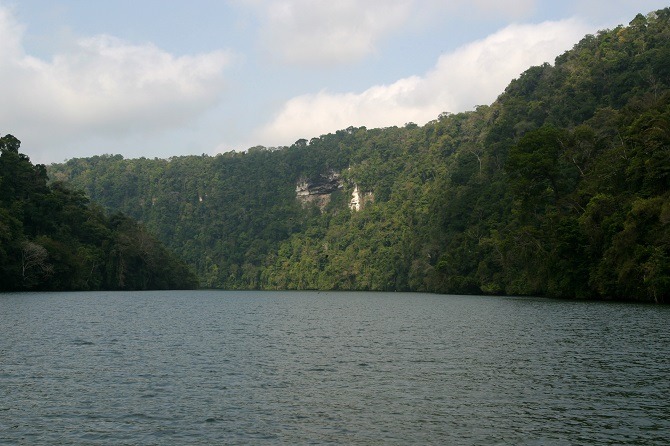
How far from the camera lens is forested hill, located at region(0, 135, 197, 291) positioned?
9800 centimetres

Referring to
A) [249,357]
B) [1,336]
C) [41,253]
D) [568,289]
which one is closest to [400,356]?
[249,357]

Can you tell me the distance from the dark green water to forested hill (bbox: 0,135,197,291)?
56.6 metres

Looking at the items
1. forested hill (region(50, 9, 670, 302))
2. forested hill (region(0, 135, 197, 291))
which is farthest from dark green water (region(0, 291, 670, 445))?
forested hill (region(0, 135, 197, 291))

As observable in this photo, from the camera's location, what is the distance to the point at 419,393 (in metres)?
23.9

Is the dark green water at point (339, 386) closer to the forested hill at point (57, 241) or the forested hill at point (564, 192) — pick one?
the forested hill at point (564, 192)

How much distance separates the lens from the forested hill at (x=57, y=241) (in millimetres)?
98000

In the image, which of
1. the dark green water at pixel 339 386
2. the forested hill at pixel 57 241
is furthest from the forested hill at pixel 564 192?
the forested hill at pixel 57 241

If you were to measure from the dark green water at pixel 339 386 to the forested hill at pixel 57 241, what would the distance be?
56.6 metres

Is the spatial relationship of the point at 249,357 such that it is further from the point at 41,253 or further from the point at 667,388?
the point at 41,253

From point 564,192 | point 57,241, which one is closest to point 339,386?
point 564,192

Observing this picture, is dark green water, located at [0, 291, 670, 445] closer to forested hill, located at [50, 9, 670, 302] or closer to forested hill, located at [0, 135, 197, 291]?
forested hill, located at [50, 9, 670, 302]

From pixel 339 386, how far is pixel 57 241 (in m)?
98.7

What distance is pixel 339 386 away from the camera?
25.4 metres

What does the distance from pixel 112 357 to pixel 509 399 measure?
19.0 m
